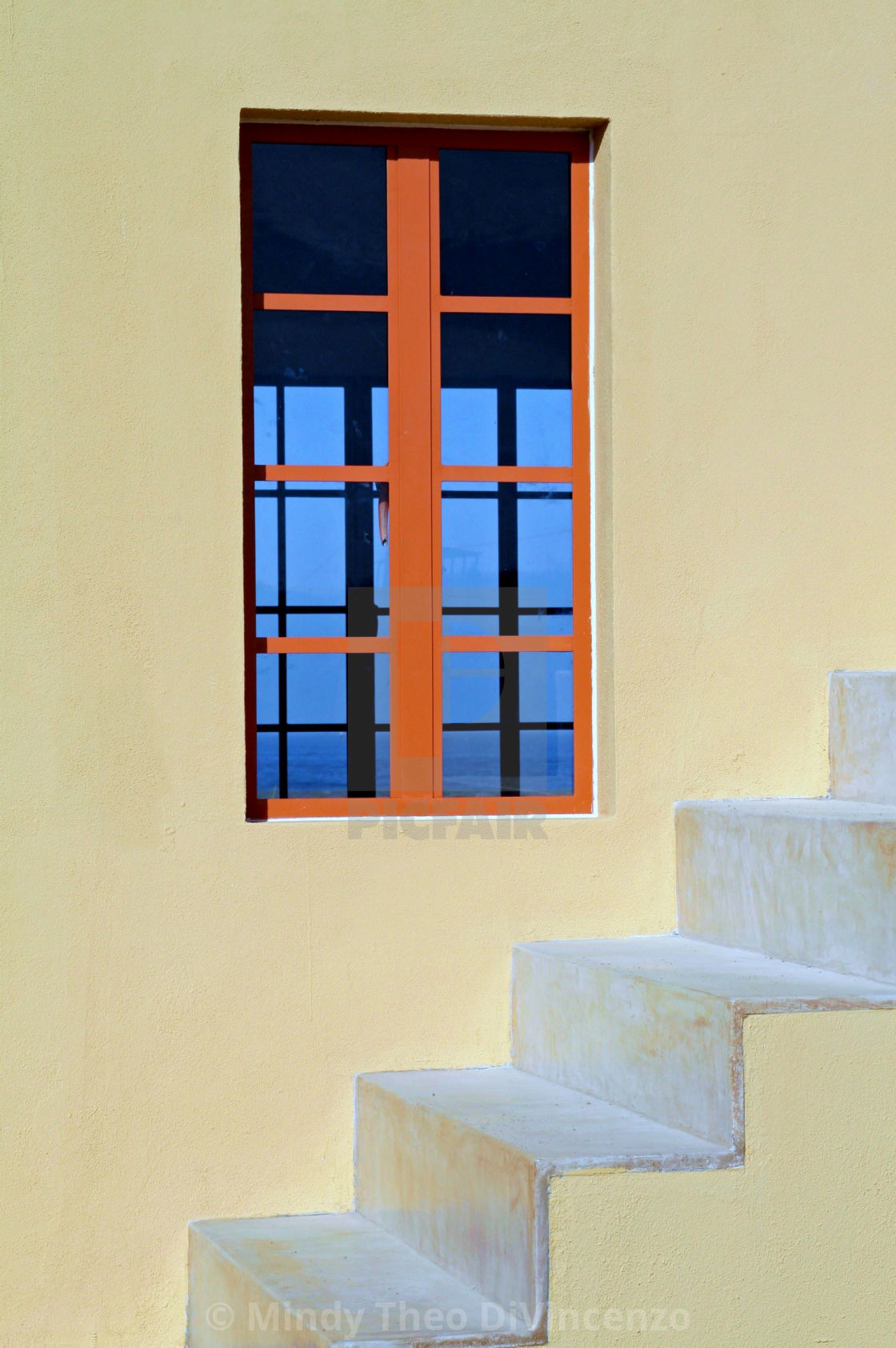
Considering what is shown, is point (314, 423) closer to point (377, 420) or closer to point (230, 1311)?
point (377, 420)

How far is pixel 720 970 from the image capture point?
2.51 meters

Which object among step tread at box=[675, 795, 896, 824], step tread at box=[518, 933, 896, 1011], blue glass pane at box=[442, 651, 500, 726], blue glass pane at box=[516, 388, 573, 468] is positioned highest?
blue glass pane at box=[516, 388, 573, 468]

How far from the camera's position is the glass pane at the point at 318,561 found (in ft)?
18.4

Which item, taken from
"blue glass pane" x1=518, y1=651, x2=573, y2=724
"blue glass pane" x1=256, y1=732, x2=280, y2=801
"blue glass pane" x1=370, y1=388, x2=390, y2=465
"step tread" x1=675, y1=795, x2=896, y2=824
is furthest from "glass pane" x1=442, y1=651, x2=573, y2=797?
"blue glass pane" x1=256, y1=732, x2=280, y2=801

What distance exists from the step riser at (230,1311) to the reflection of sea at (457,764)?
3198mm

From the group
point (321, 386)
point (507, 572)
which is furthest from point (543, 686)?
point (321, 386)

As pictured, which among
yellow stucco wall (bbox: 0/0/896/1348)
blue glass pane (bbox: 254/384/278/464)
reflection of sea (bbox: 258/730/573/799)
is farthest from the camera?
reflection of sea (bbox: 258/730/573/799)

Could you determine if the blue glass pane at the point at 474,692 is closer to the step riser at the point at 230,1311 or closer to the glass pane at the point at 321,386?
the glass pane at the point at 321,386

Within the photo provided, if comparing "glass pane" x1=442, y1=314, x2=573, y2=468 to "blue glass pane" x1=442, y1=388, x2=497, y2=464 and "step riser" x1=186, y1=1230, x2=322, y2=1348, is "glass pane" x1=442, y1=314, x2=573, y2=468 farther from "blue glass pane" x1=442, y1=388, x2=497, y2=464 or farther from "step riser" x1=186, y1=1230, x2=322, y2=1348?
"step riser" x1=186, y1=1230, x2=322, y2=1348

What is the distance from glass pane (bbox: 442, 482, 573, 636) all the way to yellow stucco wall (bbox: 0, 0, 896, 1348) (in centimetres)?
152

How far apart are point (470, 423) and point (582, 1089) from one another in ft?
14.2

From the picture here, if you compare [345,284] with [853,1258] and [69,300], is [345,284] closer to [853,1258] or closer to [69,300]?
[69,300]

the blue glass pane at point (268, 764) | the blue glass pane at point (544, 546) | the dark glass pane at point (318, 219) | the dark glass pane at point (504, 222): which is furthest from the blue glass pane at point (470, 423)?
the blue glass pane at point (268, 764)

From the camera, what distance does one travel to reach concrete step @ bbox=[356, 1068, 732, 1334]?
2.12m
